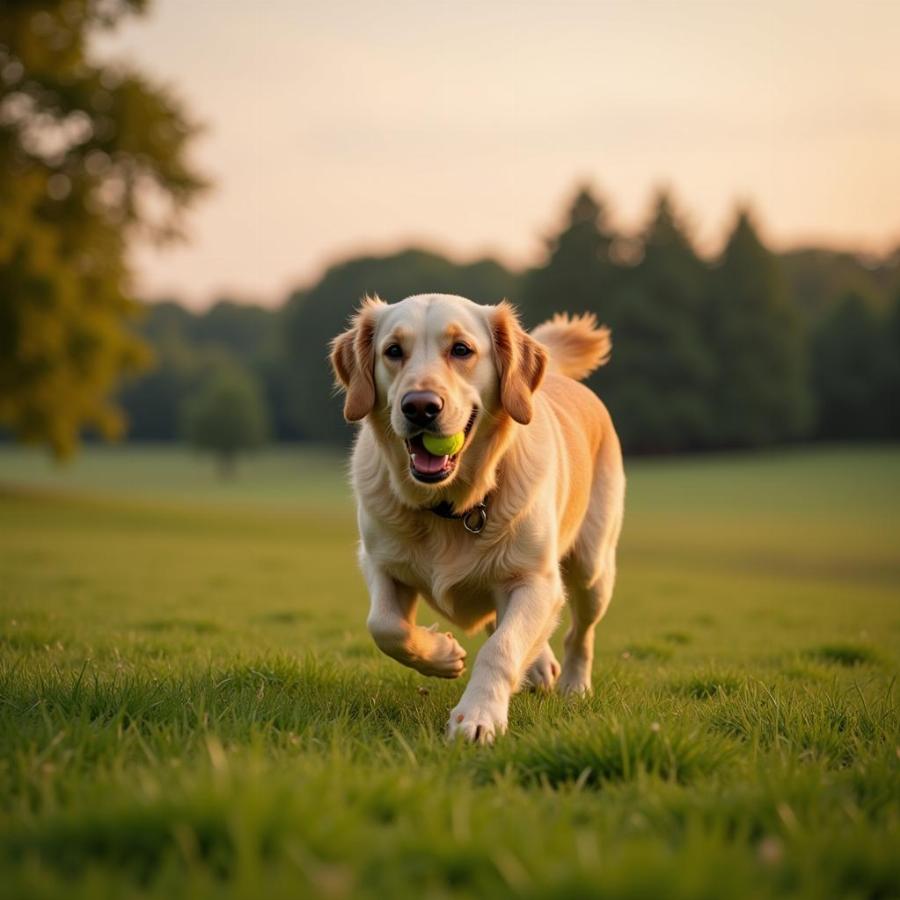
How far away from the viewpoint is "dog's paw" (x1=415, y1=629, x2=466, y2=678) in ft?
14.2

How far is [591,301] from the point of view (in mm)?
55250

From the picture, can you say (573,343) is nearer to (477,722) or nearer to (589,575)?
(589,575)

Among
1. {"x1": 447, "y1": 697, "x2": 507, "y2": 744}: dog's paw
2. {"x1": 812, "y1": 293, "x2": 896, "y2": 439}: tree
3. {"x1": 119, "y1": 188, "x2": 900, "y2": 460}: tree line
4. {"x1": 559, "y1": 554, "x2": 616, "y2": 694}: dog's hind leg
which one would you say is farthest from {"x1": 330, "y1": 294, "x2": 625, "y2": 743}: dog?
{"x1": 812, "y1": 293, "x2": 896, "y2": 439}: tree

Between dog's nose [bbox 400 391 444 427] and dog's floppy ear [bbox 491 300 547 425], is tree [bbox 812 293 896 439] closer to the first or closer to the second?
dog's floppy ear [bbox 491 300 547 425]

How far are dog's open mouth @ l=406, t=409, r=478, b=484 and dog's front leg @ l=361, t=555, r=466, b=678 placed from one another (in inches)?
23.5

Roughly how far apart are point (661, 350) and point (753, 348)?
544 cm

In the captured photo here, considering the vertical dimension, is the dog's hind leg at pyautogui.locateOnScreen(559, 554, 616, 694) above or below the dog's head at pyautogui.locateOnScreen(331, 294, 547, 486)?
below

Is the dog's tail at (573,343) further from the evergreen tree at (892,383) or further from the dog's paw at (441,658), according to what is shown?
the evergreen tree at (892,383)

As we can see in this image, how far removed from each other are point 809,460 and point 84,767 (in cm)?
4853

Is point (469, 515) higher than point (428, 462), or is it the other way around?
point (428, 462)

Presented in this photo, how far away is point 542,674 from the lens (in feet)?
17.0

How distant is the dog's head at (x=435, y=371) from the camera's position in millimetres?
4207

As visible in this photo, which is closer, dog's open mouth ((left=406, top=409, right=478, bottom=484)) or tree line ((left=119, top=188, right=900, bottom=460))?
dog's open mouth ((left=406, top=409, right=478, bottom=484))

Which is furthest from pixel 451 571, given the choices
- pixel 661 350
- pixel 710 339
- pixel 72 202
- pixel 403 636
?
pixel 710 339
